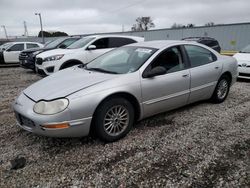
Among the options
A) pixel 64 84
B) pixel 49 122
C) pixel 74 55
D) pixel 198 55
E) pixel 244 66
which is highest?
pixel 198 55

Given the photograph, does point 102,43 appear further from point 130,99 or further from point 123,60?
point 130,99

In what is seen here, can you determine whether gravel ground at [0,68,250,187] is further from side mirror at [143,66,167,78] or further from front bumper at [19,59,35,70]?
front bumper at [19,59,35,70]

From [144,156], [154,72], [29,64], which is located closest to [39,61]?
[29,64]

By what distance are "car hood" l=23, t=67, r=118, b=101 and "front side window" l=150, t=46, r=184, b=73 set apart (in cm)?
83

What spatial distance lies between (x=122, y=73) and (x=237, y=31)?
688 inches

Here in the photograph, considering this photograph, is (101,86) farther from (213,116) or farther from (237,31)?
(237,31)

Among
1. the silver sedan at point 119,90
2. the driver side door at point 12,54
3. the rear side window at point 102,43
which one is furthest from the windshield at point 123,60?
the driver side door at point 12,54

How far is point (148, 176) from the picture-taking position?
91.3 inches

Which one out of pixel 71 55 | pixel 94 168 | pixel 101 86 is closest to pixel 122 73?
pixel 101 86

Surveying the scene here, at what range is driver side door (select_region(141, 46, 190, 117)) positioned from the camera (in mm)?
3229

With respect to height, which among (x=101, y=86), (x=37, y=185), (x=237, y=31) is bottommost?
(x=37, y=185)

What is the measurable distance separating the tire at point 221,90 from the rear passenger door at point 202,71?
0.18 m

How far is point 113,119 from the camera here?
9.75 feet

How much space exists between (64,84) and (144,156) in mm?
1496
